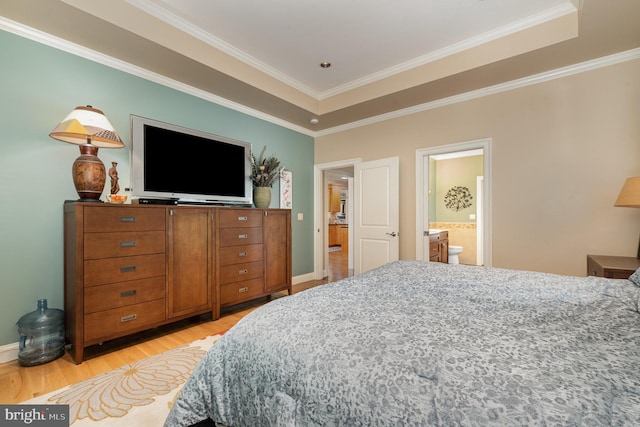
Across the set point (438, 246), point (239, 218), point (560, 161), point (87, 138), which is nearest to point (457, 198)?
point (438, 246)

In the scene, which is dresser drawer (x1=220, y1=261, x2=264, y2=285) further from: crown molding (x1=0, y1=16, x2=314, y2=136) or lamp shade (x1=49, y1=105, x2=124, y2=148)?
crown molding (x1=0, y1=16, x2=314, y2=136)

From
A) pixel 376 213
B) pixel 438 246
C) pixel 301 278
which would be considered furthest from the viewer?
pixel 438 246

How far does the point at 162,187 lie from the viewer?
274 centimetres

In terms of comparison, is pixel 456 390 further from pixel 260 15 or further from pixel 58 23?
pixel 58 23

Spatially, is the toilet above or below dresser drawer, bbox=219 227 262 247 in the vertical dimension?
below

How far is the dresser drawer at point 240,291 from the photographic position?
3.00 metres

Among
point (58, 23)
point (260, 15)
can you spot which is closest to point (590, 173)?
point (260, 15)

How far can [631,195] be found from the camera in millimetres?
2129

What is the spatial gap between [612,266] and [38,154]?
4612mm

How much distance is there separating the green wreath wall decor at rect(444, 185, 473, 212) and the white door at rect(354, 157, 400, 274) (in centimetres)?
319

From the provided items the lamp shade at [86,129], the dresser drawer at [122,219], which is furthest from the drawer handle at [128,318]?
the lamp shade at [86,129]

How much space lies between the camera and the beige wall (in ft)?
8.25

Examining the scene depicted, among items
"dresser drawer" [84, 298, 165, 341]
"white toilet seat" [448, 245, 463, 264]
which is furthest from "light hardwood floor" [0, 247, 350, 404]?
"white toilet seat" [448, 245, 463, 264]

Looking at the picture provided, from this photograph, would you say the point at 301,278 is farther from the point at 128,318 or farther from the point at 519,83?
the point at 519,83
